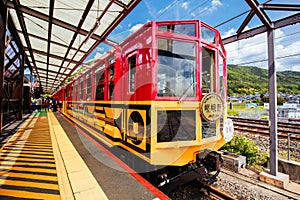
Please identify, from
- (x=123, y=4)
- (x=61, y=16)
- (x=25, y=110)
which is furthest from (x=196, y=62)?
(x=25, y=110)

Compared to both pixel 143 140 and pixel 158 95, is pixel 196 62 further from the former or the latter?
pixel 143 140

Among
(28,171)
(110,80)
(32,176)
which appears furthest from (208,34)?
(28,171)

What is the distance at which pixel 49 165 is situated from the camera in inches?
133

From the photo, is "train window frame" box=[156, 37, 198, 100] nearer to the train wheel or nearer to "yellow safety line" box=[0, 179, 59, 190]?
the train wheel

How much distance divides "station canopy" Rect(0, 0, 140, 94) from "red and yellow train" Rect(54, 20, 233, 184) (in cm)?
256

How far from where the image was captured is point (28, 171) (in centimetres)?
311

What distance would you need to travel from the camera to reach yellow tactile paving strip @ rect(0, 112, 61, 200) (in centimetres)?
243

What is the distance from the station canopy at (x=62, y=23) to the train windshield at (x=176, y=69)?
108 inches

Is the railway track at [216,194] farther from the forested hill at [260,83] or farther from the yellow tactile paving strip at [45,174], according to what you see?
the forested hill at [260,83]

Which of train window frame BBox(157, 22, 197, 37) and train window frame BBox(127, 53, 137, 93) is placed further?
train window frame BBox(127, 53, 137, 93)

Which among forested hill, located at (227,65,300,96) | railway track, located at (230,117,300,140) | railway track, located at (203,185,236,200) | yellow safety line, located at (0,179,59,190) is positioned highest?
forested hill, located at (227,65,300,96)

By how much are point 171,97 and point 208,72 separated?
3.83 ft

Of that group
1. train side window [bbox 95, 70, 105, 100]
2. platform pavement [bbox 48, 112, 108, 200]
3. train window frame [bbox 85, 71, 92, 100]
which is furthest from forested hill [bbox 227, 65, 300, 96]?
platform pavement [bbox 48, 112, 108, 200]

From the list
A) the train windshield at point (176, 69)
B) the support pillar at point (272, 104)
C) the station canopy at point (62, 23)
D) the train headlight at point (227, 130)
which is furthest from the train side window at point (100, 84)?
the support pillar at point (272, 104)
